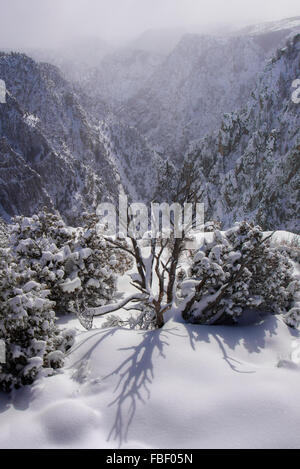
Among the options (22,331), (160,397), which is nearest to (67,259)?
(22,331)

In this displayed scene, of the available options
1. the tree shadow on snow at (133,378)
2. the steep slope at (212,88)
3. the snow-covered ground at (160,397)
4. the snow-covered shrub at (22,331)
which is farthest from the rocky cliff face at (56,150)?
the snow-covered ground at (160,397)

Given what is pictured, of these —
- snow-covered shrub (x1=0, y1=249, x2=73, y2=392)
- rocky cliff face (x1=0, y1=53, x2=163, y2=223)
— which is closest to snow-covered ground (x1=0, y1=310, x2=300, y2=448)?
Result: snow-covered shrub (x1=0, y1=249, x2=73, y2=392)

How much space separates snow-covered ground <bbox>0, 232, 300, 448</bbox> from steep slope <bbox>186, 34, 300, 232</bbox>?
39983 millimetres

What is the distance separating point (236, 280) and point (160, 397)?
391 centimetres

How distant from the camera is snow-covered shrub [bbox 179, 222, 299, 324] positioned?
300 inches

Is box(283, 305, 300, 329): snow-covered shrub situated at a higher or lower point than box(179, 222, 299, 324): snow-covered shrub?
lower

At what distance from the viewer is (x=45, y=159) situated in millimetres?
90438

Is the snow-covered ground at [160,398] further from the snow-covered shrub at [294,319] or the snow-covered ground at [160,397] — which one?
the snow-covered shrub at [294,319]

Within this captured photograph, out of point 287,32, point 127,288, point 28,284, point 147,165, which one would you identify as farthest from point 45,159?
point 287,32

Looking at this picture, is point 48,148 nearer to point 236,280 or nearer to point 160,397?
point 236,280

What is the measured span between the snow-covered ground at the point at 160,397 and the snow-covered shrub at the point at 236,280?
1257 mm

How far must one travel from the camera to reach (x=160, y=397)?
4.70 meters

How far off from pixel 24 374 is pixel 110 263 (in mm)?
5978

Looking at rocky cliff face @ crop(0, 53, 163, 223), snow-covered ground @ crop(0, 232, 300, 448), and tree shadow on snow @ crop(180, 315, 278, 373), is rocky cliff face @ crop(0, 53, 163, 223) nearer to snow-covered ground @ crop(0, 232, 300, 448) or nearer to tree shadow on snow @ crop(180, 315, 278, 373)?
tree shadow on snow @ crop(180, 315, 278, 373)
